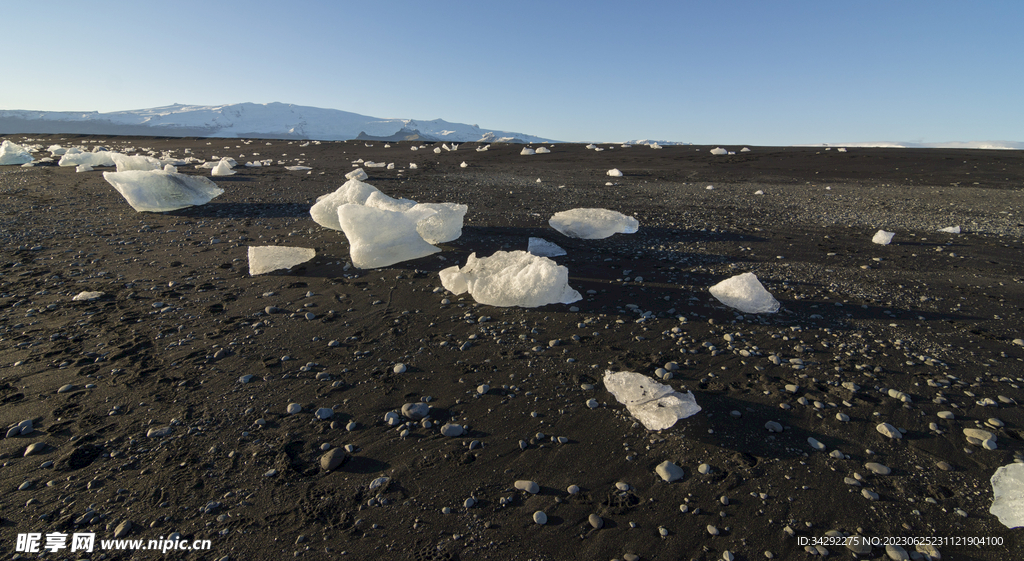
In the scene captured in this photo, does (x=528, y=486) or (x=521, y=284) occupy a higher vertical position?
(x=521, y=284)

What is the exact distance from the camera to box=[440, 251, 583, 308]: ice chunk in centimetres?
379

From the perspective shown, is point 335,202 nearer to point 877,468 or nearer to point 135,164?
point 877,468

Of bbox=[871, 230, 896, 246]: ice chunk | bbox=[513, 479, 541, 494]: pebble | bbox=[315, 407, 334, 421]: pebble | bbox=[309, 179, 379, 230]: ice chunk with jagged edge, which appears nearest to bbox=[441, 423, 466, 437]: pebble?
bbox=[513, 479, 541, 494]: pebble

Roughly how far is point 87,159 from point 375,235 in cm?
1408

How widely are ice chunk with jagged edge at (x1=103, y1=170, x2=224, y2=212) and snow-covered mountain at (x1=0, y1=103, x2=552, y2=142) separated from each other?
4816cm

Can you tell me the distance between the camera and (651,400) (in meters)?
2.54

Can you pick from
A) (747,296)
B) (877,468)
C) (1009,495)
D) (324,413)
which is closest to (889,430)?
(877,468)

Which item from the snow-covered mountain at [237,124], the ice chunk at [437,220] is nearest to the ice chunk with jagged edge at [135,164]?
the ice chunk at [437,220]

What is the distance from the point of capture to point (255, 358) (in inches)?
121

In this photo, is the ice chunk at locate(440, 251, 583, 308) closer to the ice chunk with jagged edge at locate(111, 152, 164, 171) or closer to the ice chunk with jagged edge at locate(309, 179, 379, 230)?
the ice chunk with jagged edge at locate(309, 179, 379, 230)

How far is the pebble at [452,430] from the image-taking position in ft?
7.80

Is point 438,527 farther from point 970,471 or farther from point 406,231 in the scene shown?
point 406,231

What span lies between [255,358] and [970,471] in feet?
13.8

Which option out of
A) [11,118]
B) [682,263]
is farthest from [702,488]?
[11,118]
